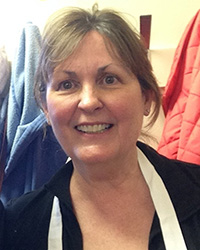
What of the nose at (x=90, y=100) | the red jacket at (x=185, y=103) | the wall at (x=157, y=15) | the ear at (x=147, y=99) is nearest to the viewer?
the nose at (x=90, y=100)

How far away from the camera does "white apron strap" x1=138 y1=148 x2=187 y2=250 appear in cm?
83

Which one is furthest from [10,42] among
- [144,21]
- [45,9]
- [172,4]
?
[172,4]

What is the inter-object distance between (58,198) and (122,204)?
0.15 meters

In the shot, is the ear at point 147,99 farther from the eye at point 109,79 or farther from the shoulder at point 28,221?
the shoulder at point 28,221

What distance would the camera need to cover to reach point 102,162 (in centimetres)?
83

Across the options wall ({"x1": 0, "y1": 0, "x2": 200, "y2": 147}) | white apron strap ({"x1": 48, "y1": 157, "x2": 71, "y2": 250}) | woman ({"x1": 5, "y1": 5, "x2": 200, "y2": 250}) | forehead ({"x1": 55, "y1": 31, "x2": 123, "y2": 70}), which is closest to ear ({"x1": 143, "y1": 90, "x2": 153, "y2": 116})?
woman ({"x1": 5, "y1": 5, "x2": 200, "y2": 250})

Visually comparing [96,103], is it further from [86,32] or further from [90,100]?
[86,32]

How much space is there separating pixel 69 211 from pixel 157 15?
0.76m

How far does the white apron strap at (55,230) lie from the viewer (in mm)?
859

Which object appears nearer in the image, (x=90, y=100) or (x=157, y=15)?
(x=90, y=100)

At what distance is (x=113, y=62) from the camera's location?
0.82 meters

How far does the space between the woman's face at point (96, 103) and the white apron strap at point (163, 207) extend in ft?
0.40

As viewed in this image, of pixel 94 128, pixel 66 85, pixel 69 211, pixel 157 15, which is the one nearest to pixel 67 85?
pixel 66 85

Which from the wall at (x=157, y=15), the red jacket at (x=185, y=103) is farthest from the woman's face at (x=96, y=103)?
the wall at (x=157, y=15)
